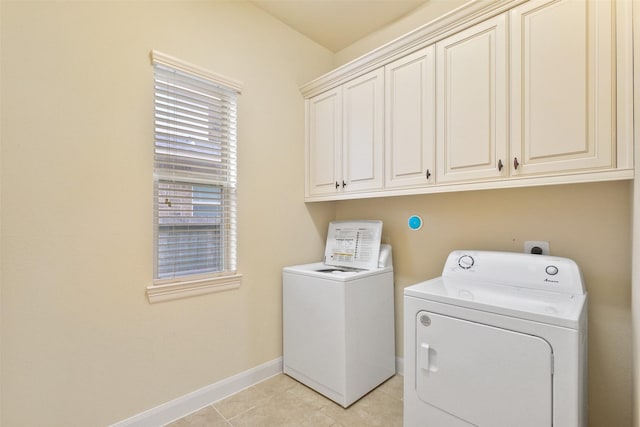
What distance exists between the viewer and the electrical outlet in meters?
1.68

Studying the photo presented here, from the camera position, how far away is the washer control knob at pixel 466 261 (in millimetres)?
1752

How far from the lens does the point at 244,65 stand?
2141mm

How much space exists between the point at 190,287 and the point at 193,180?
65 centimetres

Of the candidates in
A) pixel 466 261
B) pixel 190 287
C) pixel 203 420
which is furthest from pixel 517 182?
pixel 203 420

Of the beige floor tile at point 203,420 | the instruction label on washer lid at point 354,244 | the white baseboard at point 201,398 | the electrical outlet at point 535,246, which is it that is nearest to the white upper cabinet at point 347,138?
the instruction label on washer lid at point 354,244

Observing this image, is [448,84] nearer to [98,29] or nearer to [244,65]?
[244,65]

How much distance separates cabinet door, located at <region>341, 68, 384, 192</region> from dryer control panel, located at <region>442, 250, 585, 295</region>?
0.70 metres

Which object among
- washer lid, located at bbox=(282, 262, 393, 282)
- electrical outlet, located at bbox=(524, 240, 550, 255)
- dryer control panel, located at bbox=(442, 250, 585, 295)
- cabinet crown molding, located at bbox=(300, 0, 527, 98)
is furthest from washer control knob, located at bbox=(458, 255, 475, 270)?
cabinet crown molding, located at bbox=(300, 0, 527, 98)

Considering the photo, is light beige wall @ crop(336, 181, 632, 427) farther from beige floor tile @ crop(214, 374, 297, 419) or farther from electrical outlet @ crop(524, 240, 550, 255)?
beige floor tile @ crop(214, 374, 297, 419)

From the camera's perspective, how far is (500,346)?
4.09 feet

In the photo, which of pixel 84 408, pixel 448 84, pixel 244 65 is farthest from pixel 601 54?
pixel 84 408

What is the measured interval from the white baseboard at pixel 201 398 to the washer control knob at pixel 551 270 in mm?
1840

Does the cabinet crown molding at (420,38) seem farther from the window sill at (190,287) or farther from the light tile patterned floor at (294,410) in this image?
the light tile patterned floor at (294,410)

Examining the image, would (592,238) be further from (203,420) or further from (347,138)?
(203,420)
